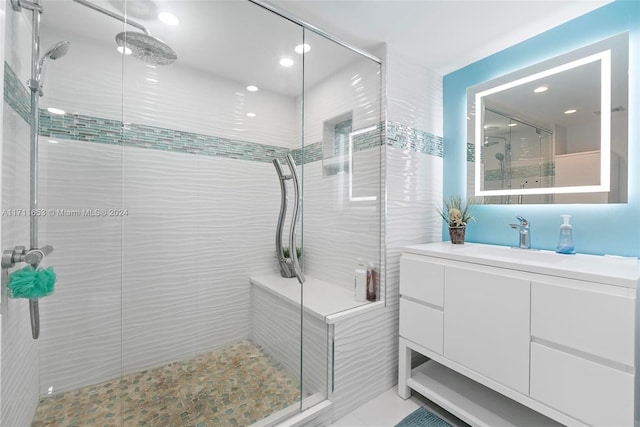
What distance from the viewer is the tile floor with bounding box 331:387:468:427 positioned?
1.52 meters

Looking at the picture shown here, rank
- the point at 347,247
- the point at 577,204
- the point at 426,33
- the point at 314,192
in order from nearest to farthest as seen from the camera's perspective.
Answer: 1. the point at 577,204
2. the point at 426,33
3. the point at 314,192
4. the point at 347,247

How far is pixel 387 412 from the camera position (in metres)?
1.59

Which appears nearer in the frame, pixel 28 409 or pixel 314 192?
pixel 28 409

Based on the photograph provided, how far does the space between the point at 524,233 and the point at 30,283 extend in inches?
94.7

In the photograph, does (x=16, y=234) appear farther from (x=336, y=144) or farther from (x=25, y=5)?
(x=336, y=144)

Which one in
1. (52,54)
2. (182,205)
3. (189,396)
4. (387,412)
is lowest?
(387,412)

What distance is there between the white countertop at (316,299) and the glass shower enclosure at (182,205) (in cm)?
2

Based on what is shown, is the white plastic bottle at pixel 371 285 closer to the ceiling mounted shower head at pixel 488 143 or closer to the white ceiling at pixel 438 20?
the ceiling mounted shower head at pixel 488 143

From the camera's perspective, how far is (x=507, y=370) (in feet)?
4.11

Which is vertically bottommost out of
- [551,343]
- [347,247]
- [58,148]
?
[551,343]

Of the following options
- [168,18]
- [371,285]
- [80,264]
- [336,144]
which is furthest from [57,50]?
[371,285]

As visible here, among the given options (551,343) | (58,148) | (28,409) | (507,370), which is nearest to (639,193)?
(551,343)

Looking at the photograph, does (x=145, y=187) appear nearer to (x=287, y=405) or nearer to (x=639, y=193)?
(x=287, y=405)

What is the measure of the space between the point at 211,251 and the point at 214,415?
0.87 meters
